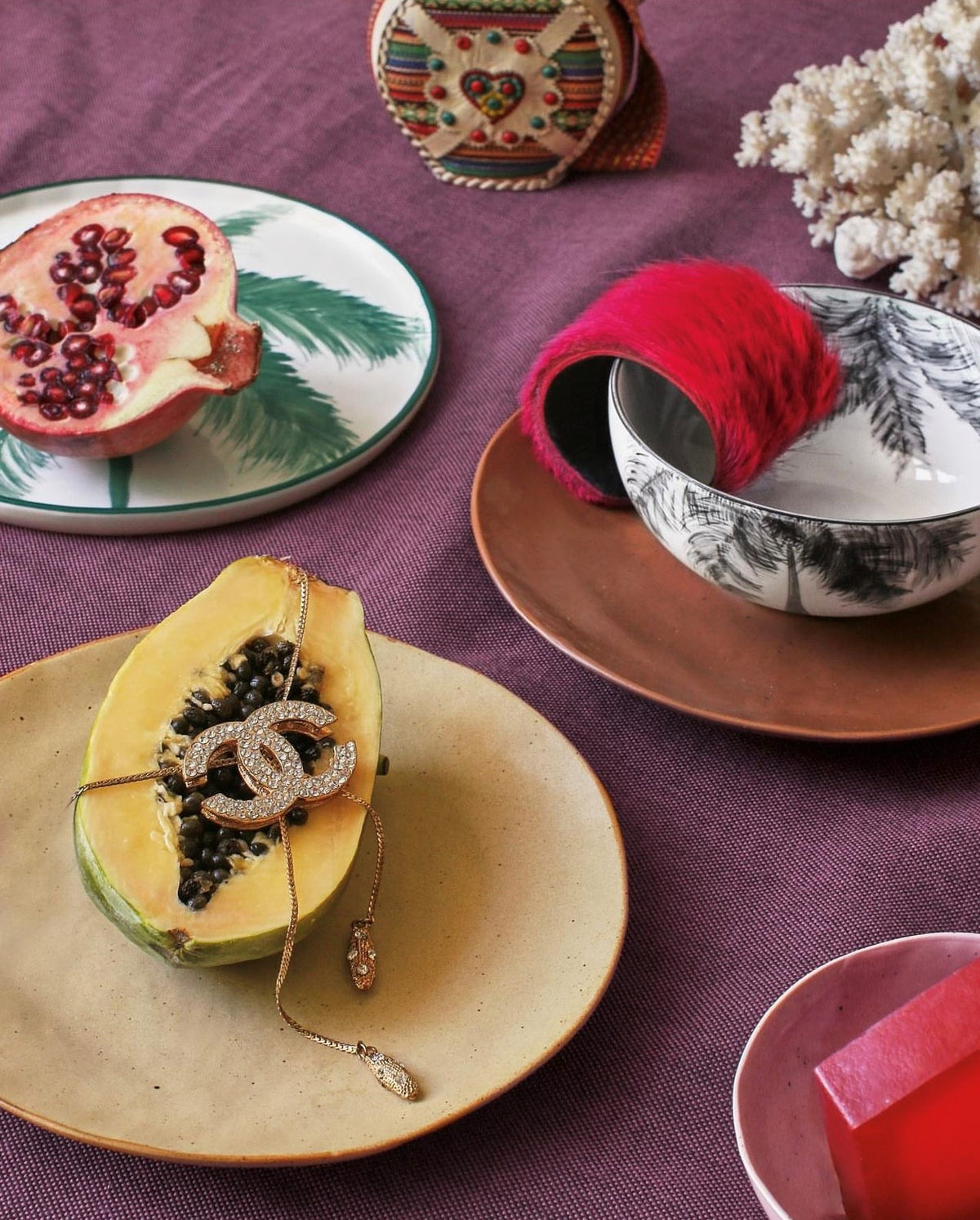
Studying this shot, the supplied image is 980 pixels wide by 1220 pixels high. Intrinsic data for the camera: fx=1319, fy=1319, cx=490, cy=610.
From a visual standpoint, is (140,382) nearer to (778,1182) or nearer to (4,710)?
(4,710)

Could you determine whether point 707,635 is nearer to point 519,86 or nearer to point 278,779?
point 278,779

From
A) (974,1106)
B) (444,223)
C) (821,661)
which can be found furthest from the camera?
(444,223)

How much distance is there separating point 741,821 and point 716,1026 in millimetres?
92

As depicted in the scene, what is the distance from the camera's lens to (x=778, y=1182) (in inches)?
13.4

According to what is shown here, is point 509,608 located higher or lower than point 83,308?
lower

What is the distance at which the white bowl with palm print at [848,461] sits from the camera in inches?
20.3

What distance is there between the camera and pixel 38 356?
24.5 inches

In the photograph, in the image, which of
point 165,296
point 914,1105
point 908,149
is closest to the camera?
point 914,1105

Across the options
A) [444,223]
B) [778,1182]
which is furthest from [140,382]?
[778,1182]

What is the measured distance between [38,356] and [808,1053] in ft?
1.51

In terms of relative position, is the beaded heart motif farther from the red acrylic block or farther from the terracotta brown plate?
the red acrylic block

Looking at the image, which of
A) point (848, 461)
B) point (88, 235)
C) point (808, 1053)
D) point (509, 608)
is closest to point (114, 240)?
point (88, 235)

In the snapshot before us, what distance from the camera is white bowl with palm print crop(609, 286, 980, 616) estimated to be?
515 mm

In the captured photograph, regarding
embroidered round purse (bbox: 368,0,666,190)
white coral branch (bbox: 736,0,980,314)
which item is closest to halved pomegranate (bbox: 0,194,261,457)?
embroidered round purse (bbox: 368,0,666,190)
